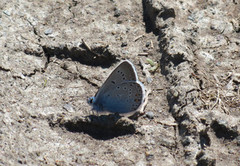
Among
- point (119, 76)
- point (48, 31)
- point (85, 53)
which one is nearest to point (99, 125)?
point (119, 76)

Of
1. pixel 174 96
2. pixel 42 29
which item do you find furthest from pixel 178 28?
pixel 42 29

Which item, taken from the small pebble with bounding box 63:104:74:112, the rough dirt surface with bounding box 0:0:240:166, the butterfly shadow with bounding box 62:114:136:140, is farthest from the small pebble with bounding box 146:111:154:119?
the small pebble with bounding box 63:104:74:112

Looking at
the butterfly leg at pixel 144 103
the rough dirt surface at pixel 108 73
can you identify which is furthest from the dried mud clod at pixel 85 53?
the butterfly leg at pixel 144 103

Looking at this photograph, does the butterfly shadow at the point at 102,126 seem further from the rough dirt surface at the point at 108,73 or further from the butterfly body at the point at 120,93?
the butterfly body at the point at 120,93

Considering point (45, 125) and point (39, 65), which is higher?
point (39, 65)

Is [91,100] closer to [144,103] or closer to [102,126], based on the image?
[102,126]

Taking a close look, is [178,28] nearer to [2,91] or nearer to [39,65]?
[39,65]
